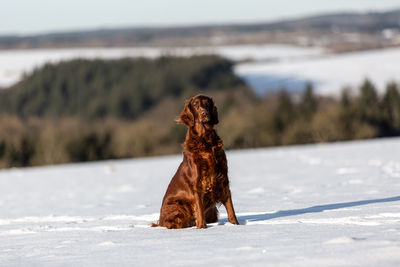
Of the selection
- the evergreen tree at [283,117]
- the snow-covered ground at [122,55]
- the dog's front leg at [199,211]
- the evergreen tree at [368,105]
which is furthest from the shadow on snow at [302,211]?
the snow-covered ground at [122,55]

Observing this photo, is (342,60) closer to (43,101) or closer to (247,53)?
(247,53)

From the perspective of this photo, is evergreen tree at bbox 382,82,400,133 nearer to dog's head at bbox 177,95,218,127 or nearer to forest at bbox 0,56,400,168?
forest at bbox 0,56,400,168

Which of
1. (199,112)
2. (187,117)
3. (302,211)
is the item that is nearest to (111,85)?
(302,211)

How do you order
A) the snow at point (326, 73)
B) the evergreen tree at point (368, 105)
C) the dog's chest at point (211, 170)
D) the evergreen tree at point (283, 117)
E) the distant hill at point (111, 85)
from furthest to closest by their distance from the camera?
1. the distant hill at point (111, 85)
2. the snow at point (326, 73)
3. the evergreen tree at point (283, 117)
4. the evergreen tree at point (368, 105)
5. the dog's chest at point (211, 170)

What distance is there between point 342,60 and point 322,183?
10349 cm

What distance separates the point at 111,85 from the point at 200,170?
112 meters

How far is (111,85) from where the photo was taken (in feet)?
388

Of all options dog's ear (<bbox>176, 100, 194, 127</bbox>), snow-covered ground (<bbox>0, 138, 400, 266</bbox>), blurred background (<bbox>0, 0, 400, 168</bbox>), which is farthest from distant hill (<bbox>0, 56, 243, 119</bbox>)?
dog's ear (<bbox>176, 100, 194, 127</bbox>)

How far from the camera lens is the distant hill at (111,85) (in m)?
106

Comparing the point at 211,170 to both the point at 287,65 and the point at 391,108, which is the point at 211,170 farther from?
the point at 287,65

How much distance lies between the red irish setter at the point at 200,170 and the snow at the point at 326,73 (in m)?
79.1

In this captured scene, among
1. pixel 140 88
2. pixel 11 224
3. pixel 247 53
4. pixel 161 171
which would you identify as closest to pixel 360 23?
pixel 247 53

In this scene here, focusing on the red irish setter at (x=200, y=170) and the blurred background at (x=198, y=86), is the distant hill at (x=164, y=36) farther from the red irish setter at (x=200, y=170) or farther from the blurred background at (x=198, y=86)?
the red irish setter at (x=200, y=170)

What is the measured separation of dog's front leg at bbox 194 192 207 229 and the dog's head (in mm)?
741
